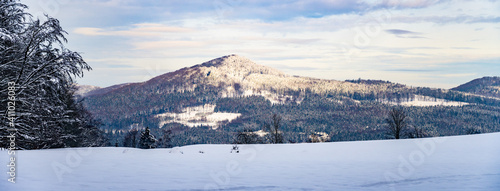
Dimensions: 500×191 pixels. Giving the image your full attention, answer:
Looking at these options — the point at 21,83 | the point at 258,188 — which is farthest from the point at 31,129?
the point at 258,188

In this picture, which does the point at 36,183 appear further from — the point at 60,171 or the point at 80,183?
the point at 60,171

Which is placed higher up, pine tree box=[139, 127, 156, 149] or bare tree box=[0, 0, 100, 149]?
bare tree box=[0, 0, 100, 149]

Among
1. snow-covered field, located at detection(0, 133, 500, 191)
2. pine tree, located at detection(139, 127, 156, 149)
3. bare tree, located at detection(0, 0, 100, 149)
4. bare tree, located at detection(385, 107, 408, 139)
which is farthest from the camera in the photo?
pine tree, located at detection(139, 127, 156, 149)

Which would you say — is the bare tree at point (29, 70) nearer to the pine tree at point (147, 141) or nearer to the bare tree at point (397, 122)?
the bare tree at point (397, 122)

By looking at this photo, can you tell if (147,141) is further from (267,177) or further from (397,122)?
(267,177)

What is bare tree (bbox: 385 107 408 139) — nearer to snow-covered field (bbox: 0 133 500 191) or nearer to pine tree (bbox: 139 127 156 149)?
snow-covered field (bbox: 0 133 500 191)

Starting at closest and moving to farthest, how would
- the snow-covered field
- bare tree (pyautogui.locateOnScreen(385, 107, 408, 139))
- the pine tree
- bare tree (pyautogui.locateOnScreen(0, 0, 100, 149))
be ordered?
the snow-covered field < bare tree (pyautogui.locateOnScreen(0, 0, 100, 149)) < bare tree (pyautogui.locateOnScreen(385, 107, 408, 139)) < the pine tree

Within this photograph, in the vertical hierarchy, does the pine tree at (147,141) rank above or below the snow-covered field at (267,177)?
below

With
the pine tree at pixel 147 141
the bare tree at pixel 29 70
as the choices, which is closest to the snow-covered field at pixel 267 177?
the bare tree at pixel 29 70

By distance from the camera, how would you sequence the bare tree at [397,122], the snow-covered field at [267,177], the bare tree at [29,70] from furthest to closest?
the bare tree at [397,122] < the bare tree at [29,70] < the snow-covered field at [267,177]

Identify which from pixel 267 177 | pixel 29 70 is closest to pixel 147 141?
pixel 29 70

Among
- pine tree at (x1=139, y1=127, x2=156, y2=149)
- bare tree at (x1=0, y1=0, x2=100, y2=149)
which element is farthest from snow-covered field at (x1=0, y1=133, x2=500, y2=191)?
pine tree at (x1=139, y1=127, x2=156, y2=149)

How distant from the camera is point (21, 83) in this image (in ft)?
45.1

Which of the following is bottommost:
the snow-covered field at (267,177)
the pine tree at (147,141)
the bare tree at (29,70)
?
the pine tree at (147,141)
